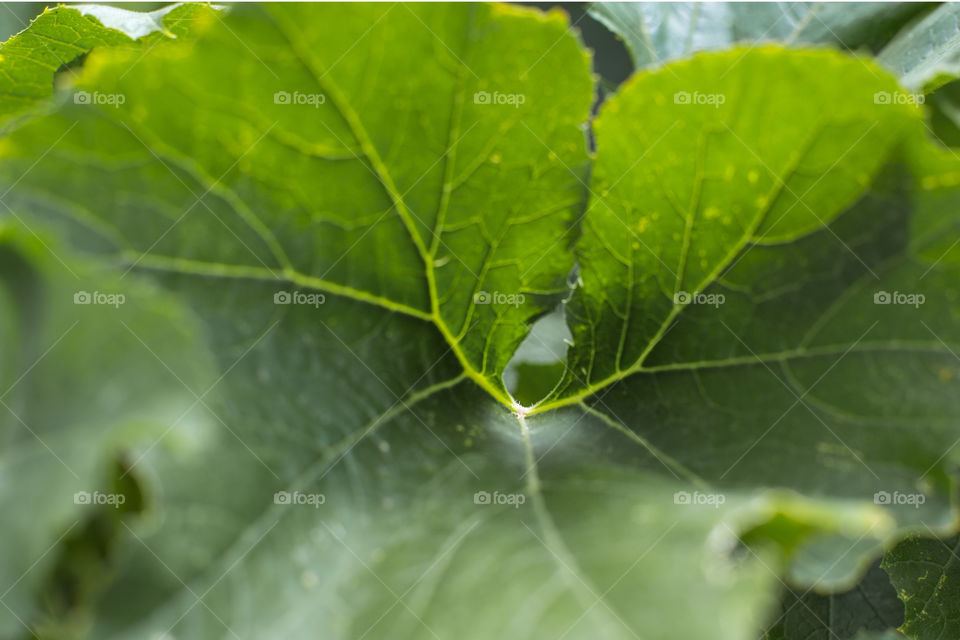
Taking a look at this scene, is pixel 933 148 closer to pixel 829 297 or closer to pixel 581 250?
pixel 829 297

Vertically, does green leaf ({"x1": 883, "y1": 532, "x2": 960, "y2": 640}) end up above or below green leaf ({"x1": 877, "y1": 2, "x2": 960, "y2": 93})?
below

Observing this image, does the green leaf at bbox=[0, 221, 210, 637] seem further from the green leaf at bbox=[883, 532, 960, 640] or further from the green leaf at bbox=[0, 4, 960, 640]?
the green leaf at bbox=[883, 532, 960, 640]

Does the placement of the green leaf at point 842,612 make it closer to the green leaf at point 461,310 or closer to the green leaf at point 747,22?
the green leaf at point 461,310

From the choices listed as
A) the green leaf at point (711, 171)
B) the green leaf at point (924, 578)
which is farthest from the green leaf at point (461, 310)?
the green leaf at point (924, 578)

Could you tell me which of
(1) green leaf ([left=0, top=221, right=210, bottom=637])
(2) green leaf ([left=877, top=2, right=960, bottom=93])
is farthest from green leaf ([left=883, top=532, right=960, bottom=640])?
(1) green leaf ([left=0, top=221, right=210, bottom=637])

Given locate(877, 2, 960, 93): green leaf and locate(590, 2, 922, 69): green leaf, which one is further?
locate(590, 2, 922, 69): green leaf

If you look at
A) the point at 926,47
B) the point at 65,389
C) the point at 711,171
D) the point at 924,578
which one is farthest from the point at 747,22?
the point at 65,389
